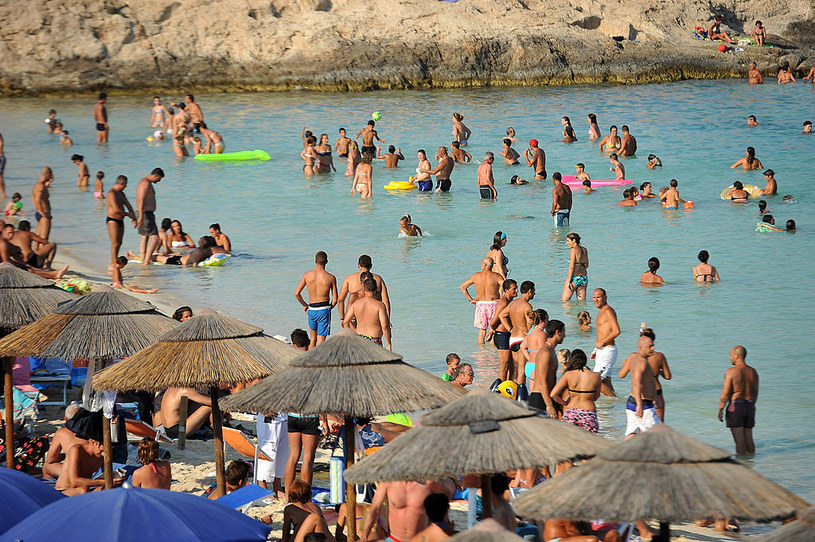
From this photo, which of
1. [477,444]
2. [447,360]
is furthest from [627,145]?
[477,444]

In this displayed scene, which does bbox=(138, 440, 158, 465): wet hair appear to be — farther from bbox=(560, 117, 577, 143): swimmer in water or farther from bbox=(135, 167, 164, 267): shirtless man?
bbox=(560, 117, 577, 143): swimmer in water

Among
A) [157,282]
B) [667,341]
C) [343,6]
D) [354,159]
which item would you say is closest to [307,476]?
[667,341]

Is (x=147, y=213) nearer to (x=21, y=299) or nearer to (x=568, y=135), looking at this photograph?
(x=21, y=299)

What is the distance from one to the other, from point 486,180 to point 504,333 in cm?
1142

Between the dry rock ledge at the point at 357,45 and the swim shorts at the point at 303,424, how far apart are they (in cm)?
3405

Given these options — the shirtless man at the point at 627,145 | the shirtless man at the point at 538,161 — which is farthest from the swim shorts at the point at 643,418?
the shirtless man at the point at 627,145

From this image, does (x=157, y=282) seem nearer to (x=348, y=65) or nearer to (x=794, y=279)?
(x=794, y=279)

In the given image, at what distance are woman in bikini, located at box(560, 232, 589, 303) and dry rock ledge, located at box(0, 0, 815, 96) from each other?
2913 cm

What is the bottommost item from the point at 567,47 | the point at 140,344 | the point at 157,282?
the point at 157,282

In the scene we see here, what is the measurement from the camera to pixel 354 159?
25.5 meters

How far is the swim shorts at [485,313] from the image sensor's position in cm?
1233

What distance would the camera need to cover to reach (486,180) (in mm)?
22156

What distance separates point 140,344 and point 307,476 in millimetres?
1680

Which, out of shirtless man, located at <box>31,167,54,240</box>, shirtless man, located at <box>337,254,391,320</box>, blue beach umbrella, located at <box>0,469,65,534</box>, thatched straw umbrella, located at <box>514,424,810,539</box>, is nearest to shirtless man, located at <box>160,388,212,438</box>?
shirtless man, located at <box>337,254,391,320</box>
